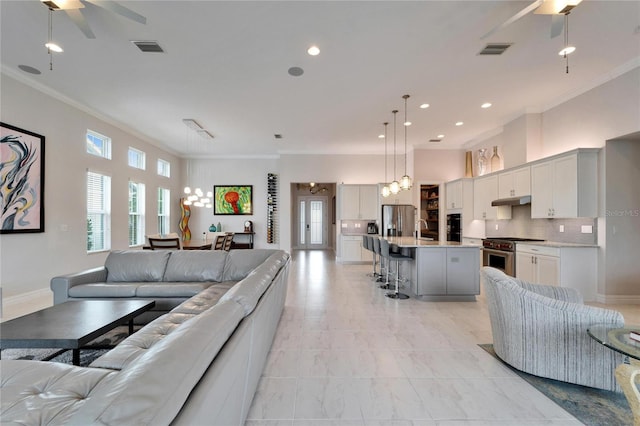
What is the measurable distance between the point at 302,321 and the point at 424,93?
3976 millimetres

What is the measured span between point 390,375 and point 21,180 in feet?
18.1

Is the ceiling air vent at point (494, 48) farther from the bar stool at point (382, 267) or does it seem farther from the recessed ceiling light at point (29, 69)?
the recessed ceiling light at point (29, 69)

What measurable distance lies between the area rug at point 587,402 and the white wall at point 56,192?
20.6 feet

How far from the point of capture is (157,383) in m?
0.84

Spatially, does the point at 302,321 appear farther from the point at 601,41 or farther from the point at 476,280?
the point at 601,41

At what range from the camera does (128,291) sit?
3287 millimetres

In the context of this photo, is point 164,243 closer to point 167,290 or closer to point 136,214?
point 167,290

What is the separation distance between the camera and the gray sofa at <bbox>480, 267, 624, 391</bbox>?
2.08m

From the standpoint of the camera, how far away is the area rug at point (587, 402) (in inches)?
71.4

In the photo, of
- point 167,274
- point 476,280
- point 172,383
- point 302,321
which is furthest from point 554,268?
point 167,274

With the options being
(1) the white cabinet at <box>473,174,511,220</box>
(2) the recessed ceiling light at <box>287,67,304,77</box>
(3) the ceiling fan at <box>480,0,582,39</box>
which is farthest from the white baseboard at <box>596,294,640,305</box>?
(2) the recessed ceiling light at <box>287,67,304,77</box>

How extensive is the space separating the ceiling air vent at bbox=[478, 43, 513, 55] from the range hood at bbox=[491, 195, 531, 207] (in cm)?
284

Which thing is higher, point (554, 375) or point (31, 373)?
point (31, 373)

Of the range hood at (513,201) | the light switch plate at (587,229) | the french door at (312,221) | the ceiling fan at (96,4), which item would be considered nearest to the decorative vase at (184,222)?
the french door at (312,221)
